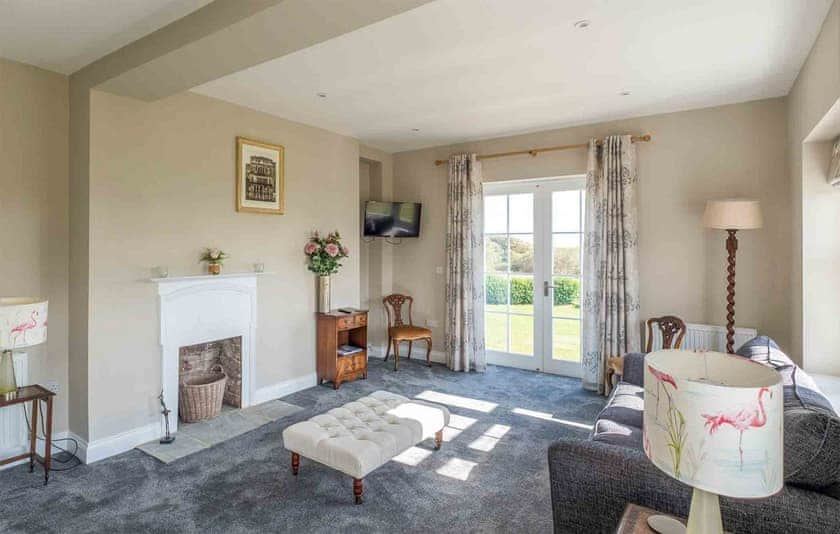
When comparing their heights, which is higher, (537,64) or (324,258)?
(537,64)

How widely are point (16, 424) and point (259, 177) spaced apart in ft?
8.52

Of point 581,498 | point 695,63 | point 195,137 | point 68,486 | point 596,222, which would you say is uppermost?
point 695,63

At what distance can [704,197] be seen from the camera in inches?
166

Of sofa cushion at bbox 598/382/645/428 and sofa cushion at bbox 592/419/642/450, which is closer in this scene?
sofa cushion at bbox 592/419/642/450

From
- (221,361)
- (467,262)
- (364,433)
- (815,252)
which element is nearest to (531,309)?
(467,262)

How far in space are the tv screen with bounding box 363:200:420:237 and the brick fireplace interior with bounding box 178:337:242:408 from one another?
86.6 inches

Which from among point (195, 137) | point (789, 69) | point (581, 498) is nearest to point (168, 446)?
point (195, 137)

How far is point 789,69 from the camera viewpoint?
3.29 m

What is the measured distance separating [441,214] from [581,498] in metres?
4.46

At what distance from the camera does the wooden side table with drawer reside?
4781mm

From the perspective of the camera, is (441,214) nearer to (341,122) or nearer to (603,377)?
(341,122)

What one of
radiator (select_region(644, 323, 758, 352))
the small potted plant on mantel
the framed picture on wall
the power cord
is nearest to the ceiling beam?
the framed picture on wall

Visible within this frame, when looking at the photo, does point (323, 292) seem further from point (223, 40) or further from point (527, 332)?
point (223, 40)

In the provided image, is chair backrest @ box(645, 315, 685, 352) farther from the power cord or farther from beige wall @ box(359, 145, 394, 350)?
the power cord
